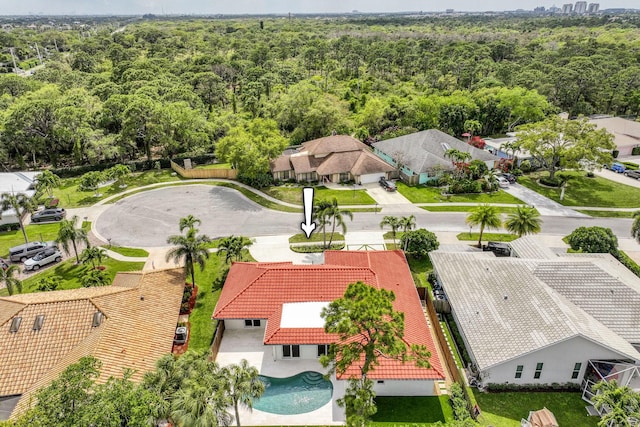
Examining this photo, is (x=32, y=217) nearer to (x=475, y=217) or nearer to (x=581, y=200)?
(x=475, y=217)

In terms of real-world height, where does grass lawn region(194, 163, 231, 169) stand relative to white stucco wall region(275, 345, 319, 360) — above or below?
above

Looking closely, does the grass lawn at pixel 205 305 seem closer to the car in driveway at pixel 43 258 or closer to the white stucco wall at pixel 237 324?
the white stucco wall at pixel 237 324

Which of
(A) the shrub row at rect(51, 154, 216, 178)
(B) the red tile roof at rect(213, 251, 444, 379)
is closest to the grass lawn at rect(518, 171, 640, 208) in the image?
(B) the red tile roof at rect(213, 251, 444, 379)

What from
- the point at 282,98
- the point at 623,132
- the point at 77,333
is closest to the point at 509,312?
the point at 77,333

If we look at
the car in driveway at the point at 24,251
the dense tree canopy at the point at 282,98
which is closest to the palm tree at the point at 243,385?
the car in driveway at the point at 24,251

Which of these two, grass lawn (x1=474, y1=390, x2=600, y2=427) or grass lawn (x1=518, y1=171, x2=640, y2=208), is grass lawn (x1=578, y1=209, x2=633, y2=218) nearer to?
grass lawn (x1=518, y1=171, x2=640, y2=208)

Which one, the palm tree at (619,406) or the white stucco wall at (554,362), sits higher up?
the palm tree at (619,406)
